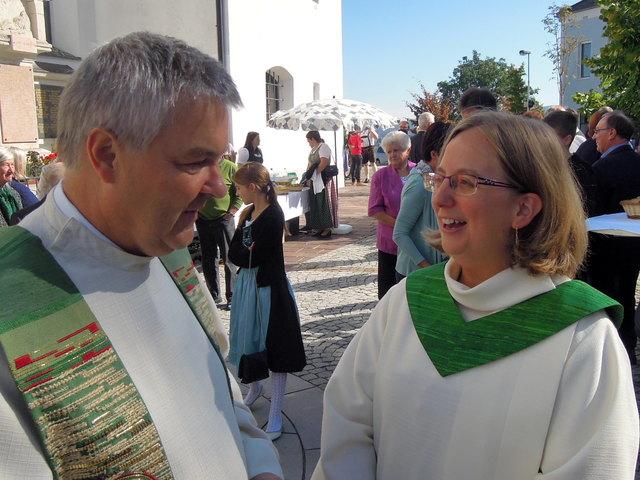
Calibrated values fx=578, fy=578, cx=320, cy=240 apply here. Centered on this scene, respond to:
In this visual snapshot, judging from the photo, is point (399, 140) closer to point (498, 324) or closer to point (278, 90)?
point (498, 324)

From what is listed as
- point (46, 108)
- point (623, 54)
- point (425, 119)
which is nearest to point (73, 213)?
point (425, 119)

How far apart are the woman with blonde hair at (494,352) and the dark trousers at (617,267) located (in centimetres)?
348

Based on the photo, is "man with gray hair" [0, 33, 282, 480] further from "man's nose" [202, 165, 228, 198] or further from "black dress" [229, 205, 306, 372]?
"black dress" [229, 205, 306, 372]

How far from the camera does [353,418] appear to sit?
1.74 metres

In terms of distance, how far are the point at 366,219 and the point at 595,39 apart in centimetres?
3575

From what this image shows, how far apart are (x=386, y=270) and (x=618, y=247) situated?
75.7 inches

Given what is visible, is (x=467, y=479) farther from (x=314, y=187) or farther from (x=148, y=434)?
(x=314, y=187)

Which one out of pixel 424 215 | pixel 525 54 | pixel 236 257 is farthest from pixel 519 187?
pixel 525 54

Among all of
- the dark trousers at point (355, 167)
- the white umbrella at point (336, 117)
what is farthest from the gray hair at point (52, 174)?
the dark trousers at point (355, 167)

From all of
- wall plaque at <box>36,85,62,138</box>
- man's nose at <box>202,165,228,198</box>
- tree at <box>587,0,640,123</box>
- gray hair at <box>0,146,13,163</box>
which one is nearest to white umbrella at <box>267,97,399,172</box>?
tree at <box>587,0,640,123</box>

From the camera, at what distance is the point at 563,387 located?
1.42m

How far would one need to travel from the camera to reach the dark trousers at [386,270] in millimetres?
4953

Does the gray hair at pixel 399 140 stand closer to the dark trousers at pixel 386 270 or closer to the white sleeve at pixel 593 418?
the dark trousers at pixel 386 270

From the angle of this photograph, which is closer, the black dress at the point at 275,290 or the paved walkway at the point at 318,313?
the paved walkway at the point at 318,313
